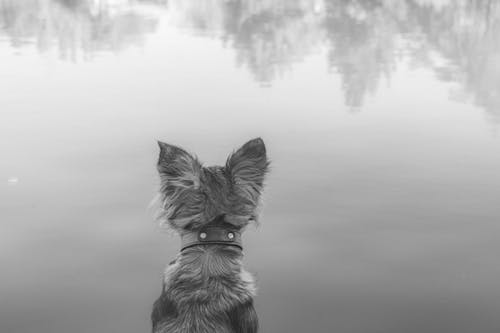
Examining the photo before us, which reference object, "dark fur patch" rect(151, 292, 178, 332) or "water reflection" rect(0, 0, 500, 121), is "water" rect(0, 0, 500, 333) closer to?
"water reflection" rect(0, 0, 500, 121)

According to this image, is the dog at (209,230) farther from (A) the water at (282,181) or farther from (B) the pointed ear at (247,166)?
(A) the water at (282,181)

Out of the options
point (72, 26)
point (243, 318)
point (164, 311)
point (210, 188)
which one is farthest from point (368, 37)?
point (164, 311)

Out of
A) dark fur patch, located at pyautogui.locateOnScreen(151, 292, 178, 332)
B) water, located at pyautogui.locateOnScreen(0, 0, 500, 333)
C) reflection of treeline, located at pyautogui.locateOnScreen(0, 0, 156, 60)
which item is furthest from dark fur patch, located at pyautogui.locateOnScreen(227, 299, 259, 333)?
reflection of treeline, located at pyautogui.locateOnScreen(0, 0, 156, 60)

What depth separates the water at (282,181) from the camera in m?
7.18

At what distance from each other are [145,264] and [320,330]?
2.31 metres

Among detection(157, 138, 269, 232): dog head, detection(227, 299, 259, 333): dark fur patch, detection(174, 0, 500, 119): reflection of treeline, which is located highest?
detection(174, 0, 500, 119): reflection of treeline

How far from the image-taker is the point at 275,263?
8008mm

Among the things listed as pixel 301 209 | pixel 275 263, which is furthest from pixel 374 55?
pixel 275 263

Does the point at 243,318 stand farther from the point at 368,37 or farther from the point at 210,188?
the point at 368,37

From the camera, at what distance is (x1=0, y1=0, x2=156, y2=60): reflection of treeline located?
83.4 ft

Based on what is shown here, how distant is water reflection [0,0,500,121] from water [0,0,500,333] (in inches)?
9.5

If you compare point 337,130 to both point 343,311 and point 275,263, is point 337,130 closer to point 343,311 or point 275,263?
point 275,263

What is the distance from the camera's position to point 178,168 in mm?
4738

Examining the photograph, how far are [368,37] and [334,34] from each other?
223 centimetres
